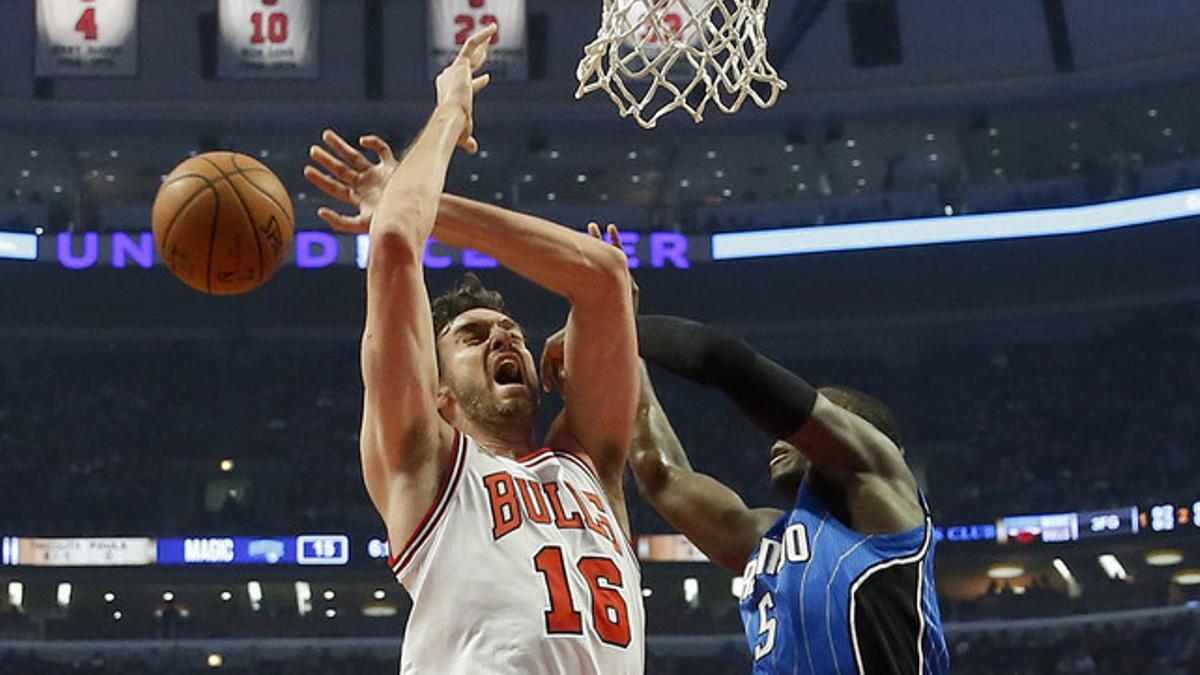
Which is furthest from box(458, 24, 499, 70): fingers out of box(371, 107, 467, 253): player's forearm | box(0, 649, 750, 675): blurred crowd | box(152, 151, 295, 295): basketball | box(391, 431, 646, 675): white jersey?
box(0, 649, 750, 675): blurred crowd

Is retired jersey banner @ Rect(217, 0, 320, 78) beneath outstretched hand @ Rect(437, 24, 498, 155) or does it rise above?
above

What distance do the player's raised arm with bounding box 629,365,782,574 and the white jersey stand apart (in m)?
1.27

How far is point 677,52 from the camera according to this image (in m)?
5.75

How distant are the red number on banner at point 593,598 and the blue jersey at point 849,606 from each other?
0.91 metres

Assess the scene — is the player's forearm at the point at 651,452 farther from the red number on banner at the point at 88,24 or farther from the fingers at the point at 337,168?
the red number on banner at the point at 88,24

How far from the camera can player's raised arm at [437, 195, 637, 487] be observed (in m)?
3.32

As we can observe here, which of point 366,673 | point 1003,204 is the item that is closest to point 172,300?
point 366,673

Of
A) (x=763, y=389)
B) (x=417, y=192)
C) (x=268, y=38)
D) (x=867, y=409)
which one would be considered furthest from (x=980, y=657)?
(x=417, y=192)

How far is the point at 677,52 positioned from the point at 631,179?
63.0 ft

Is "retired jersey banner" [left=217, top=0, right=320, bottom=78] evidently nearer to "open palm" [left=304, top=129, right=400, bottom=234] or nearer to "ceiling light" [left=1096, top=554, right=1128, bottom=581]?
"open palm" [left=304, top=129, right=400, bottom=234]

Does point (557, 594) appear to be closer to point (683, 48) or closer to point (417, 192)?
point (417, 192)

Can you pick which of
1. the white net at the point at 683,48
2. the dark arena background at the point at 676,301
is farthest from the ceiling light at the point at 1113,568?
the white net at the point at 683,48

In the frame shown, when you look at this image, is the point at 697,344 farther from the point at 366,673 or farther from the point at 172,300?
the point at 172,300

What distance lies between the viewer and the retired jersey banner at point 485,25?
15.8 metres
